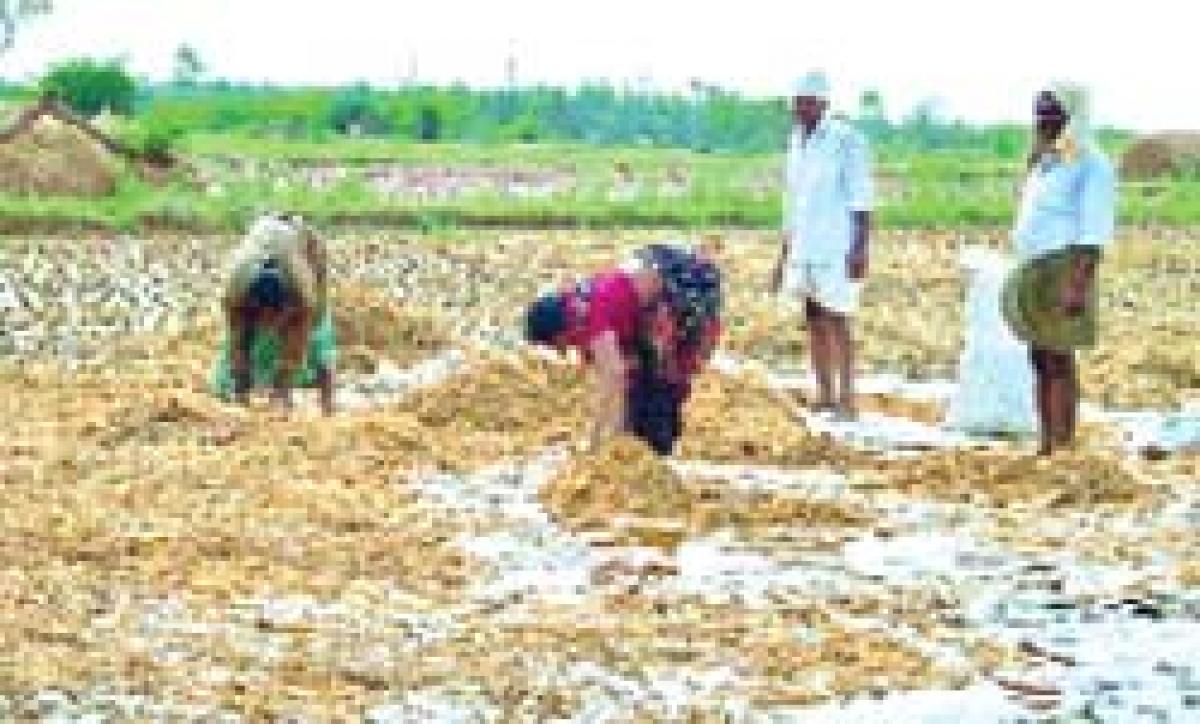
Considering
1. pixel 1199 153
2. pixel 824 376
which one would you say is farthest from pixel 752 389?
pixel 1199 153

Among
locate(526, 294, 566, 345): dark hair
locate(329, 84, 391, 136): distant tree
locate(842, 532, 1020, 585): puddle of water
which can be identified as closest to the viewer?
locate(842, 532, 1020, 585): puddle of water

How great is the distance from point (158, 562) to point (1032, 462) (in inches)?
135

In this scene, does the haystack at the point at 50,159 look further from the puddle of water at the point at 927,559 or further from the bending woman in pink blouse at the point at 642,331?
the puddle of water at the point at 927,559

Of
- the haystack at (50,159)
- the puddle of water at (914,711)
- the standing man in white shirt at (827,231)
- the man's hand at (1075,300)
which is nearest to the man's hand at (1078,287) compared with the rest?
the man's hand at (1075,300)

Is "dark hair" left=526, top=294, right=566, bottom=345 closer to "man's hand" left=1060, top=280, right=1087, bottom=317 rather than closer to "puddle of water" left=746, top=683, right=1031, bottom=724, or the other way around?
"man's hand" left=1060, top=280, right=1087, bottom=317

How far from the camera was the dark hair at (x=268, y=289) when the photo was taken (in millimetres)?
10031

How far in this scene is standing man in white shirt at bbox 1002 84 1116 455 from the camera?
9.99 metres

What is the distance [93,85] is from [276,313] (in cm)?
4301

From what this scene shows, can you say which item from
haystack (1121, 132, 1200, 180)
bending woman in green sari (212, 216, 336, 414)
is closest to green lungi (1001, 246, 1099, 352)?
bending woman in green sari (212, 216, 336, 414)

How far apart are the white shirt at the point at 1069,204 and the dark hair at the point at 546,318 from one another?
208 cm

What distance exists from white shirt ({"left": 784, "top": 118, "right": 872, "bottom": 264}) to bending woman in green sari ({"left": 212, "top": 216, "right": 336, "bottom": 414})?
2258 mm

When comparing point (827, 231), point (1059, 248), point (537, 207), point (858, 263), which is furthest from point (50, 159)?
point (1059, 248)

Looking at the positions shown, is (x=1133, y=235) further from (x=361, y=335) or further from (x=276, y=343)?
(x=276, y=343)

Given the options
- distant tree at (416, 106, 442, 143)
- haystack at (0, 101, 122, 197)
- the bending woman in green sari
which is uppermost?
the bending woman in green sari
